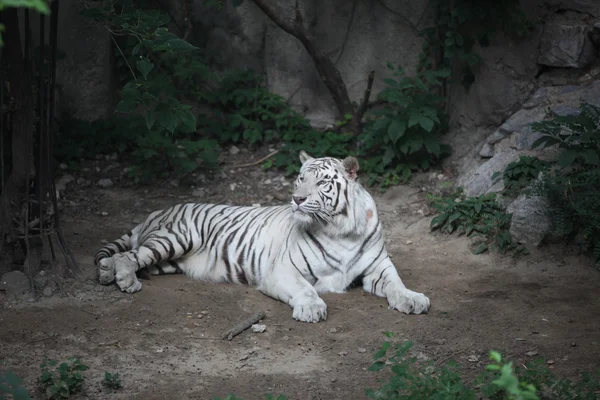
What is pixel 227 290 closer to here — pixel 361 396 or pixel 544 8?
pixel 361 396

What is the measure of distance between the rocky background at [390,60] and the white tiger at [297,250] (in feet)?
6.32

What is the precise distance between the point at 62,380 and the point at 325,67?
5.20 meters

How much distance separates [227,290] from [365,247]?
1078mm

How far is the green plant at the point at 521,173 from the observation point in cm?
654

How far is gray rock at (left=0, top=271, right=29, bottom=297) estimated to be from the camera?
5055 millimetres

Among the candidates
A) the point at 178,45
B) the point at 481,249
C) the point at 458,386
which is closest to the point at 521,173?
the point at 481,249

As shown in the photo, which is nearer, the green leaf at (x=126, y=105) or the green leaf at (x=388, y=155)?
the green leaf at (x=126, y=105)

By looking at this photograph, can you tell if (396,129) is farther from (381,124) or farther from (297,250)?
(297,250)

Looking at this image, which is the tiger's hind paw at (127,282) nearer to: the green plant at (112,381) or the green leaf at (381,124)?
the green plant at (112,381)

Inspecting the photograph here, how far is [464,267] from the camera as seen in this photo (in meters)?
6.17

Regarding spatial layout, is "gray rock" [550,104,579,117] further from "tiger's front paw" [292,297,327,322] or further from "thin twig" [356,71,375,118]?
"tiger's front paw" [292,297,327,322]

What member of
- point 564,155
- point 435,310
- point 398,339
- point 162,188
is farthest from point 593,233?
point 162,188

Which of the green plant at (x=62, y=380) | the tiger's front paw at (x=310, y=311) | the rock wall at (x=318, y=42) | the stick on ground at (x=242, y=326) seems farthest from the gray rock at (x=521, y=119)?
the green plant at (x=62, y=380)

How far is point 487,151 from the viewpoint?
755cm
